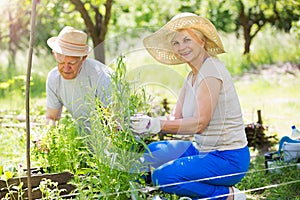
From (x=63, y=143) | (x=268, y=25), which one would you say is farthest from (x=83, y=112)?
(x=268, y=25)

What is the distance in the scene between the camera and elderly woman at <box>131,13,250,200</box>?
9.93 ft

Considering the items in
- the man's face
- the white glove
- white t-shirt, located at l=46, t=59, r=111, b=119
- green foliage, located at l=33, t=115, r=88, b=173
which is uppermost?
the man's face

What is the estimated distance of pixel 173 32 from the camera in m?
3.15

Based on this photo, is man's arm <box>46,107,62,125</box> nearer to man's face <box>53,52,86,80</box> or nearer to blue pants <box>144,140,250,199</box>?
man's face <box>53,52,86,80</box>

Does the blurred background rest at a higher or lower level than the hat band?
higher

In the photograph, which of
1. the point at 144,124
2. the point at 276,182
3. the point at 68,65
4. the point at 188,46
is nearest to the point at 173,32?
the point at 188,46

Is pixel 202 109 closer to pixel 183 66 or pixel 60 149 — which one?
pixel 60 149

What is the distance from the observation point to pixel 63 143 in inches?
129

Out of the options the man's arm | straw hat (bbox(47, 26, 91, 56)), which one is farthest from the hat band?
the man's arm

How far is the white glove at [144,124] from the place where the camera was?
270 cm

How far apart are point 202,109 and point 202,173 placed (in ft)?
1.18

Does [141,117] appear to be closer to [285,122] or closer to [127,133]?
[127,133]

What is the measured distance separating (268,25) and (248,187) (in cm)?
1098

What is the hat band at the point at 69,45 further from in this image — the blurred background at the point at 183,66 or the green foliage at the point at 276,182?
the green foliage at the point at 276,182
